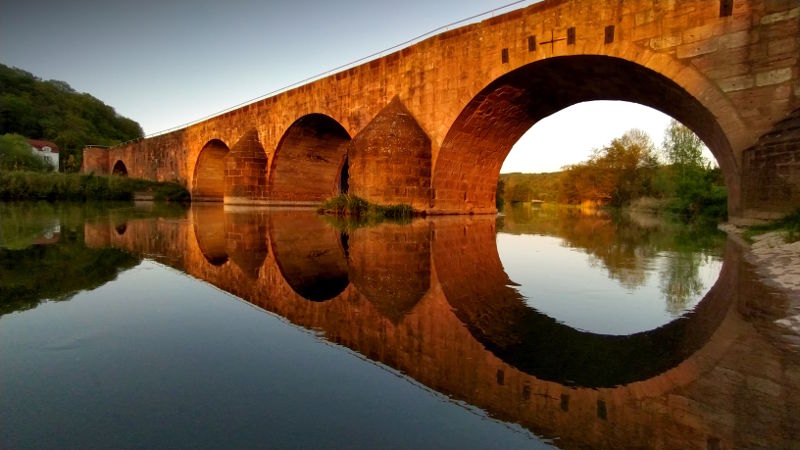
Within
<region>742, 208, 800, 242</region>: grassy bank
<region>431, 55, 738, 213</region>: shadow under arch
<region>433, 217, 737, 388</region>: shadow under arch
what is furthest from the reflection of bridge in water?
<region>431, 55, 738, 213</region>: shadow under arch

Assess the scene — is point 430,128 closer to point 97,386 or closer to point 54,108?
point 97,386

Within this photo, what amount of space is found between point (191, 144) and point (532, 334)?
33.6 metres

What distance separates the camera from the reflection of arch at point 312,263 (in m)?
3.78

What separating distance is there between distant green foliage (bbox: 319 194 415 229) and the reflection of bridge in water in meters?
8.88

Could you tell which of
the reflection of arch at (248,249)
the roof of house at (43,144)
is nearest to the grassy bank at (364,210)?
the reflection of arch at (248,249)

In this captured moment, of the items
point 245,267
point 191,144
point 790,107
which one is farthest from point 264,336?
point 191,144

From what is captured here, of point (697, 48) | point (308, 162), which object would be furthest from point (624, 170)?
point (697, 48)

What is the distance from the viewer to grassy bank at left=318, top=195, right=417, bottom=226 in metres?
13.7

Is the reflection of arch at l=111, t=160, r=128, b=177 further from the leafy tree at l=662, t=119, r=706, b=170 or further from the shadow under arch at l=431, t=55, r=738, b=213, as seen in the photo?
the leafy tree at l=662, t=119, r=706, b=170

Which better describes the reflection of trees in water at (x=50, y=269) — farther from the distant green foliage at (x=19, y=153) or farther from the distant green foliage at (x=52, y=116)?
the distant green foliage at (x=52, y=116)

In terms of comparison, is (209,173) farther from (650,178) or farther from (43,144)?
(43,144)

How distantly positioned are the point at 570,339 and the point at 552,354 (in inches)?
12.1

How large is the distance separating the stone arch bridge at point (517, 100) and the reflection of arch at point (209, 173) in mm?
7275

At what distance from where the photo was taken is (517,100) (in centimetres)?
1358
